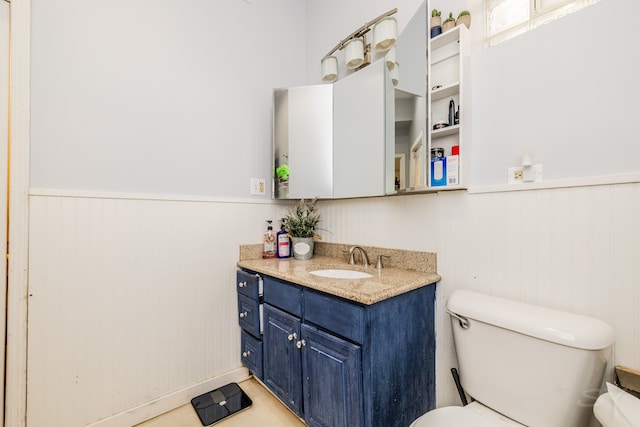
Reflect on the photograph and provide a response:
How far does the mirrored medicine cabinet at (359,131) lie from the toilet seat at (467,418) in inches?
36.4

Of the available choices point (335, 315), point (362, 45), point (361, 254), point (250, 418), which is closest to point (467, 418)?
point (335, 315)

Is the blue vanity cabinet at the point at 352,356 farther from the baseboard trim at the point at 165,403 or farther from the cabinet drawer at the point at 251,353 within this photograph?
the baseboard trim at the point at 165,403

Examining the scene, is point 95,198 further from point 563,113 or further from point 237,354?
point 563,113

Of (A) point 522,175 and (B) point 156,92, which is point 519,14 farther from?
(B) point 156,92

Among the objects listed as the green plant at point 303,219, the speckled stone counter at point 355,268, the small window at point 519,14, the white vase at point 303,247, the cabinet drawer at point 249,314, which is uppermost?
the small window at point 519,14

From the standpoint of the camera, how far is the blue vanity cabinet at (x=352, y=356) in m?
1.07

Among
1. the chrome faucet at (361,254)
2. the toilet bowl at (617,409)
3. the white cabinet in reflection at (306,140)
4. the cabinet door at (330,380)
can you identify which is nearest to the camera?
the toilet bowl at (617,409)

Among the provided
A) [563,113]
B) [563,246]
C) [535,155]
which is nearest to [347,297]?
[563,246]

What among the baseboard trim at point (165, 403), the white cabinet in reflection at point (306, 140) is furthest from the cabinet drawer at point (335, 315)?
the baseboard trim at point (165, 403)

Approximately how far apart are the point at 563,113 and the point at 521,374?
986 mm

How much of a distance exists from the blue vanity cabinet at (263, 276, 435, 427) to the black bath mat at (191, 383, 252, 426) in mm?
276

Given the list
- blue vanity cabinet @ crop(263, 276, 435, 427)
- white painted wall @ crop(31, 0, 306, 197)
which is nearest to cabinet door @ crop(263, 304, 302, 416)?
blue vanity cabinet @ crop(263, 276, 435, 427)

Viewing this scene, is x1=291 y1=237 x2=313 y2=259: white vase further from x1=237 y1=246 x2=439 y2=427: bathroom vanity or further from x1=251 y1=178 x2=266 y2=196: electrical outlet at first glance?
x1=251 y1=178 x2=266 y2=196: electrical outlet

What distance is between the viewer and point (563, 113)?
1.05m
